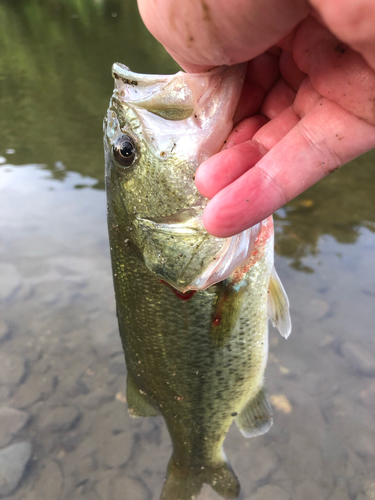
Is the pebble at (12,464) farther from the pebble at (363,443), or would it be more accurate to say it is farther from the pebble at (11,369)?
the pebble at (363,443)

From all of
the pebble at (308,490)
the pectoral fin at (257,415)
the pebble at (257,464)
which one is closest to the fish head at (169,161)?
the pectoral fin at (257,415)

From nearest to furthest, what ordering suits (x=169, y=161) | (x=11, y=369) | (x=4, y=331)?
1. (x=169, y=161)
2. (x=11, y=369)
3. (x=4, y=331)

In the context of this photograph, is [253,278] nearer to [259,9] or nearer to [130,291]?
[130,291]

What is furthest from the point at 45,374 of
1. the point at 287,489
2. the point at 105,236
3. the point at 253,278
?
the point at 253,278

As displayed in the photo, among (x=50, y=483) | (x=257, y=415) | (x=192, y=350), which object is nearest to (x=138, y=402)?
(x=192, y=350)

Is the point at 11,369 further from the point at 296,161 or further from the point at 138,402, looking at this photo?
the point at 296,161

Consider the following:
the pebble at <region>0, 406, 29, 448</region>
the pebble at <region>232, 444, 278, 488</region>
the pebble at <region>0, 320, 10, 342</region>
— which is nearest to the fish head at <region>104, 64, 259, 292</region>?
the pebble at <region>232, 444, 278, 488</region>
